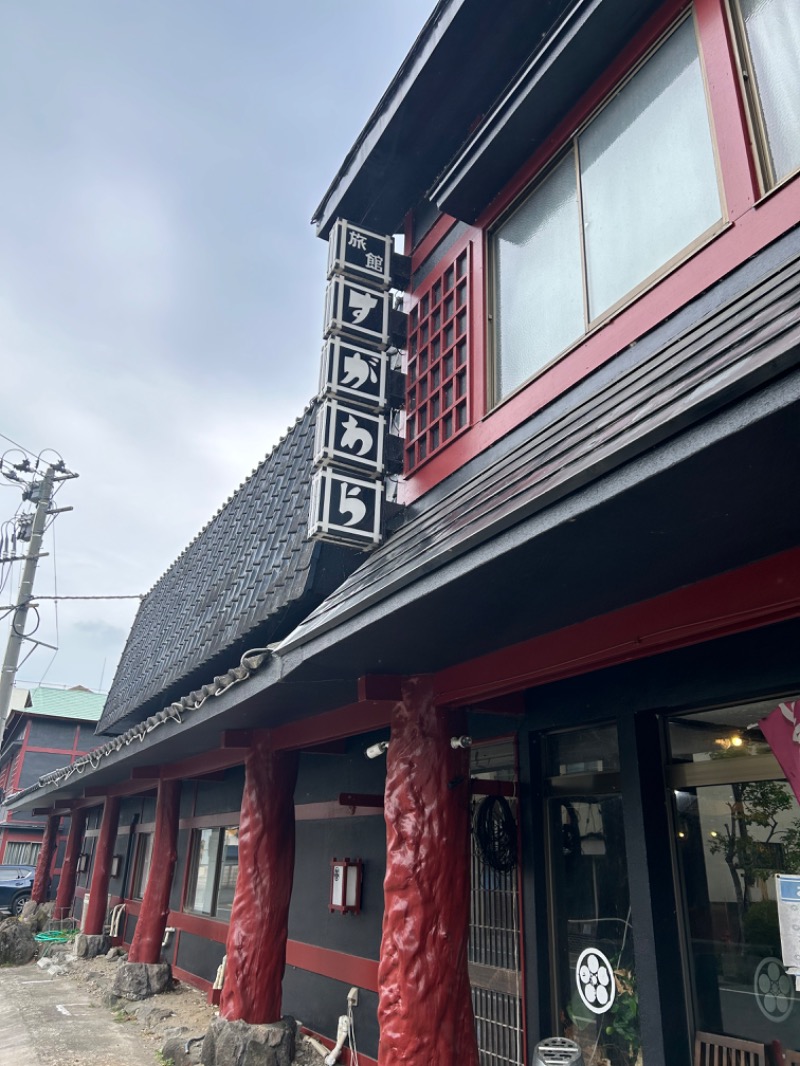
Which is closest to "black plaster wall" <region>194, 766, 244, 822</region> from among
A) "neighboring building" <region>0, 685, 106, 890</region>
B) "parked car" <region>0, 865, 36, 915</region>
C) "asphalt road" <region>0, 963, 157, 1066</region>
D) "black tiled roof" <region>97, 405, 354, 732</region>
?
"black tiled roof" <region>97, 405, 354, 732</region>

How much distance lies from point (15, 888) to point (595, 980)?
25623 millimetres

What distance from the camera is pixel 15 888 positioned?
82.7ft

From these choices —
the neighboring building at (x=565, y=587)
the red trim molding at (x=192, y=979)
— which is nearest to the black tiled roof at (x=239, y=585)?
the neighboring building at (x=565, y=587)

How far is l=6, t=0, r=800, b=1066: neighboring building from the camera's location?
3326 millimetres

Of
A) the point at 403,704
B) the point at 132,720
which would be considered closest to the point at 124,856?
the point at 132,720

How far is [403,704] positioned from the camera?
5500 millimetres

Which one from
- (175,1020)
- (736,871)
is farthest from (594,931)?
(175,1020)

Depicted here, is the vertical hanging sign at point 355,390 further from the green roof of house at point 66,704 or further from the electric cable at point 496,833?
the green roof of house at point 66,704

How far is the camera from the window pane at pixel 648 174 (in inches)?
179

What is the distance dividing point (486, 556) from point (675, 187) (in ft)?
9.05

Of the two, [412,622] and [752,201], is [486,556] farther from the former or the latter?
[752,201]

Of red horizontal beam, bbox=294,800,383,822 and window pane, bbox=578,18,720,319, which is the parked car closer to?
red horizontal beam, bbox=294,800,383,822

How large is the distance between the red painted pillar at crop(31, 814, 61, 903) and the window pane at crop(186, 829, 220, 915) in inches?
460

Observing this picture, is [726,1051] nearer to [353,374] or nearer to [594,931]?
Answer: [594,931]
